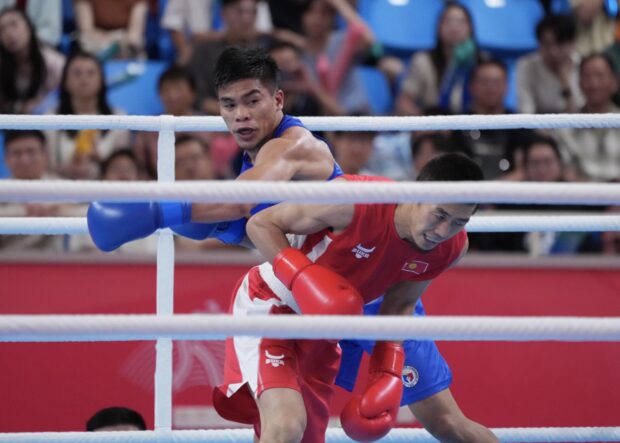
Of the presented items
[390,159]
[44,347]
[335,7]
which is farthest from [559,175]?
[44,347]

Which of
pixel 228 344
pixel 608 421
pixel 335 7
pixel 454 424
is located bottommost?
pixel 608 421

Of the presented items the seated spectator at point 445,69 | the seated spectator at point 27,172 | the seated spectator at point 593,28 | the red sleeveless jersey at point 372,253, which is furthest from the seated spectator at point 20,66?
the seated spectator at point 593,28

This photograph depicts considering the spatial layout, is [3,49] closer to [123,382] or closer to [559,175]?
[123,382]

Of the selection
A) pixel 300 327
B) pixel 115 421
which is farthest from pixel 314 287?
pixel 115 421

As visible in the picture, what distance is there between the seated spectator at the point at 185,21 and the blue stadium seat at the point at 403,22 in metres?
0.97

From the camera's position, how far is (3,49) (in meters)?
4.63

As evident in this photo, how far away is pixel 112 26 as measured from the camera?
16.8 ft

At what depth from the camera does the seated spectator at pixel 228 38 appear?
4.82m

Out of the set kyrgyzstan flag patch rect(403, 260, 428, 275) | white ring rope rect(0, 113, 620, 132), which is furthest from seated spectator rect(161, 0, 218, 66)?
kyrgyzstan flag patch rect(403, 260, 428, 275)

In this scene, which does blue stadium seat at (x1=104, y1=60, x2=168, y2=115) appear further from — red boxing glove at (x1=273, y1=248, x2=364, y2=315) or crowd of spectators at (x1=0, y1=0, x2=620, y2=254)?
red boxing glove at (x1=273, y1=248, x2=364, y2=315)

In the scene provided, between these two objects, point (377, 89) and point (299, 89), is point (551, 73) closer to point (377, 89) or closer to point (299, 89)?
point (377, 89)

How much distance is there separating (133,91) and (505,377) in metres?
2.42

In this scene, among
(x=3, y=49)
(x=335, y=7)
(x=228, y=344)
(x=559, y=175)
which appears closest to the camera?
(x=228, y=344)

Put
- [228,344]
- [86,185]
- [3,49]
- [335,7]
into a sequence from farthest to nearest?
[335,7]
[3,49]
[228,344]
[86,185]
